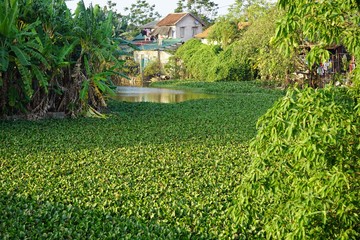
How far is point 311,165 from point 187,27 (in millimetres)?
50159

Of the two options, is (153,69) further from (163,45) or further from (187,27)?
(187,27)

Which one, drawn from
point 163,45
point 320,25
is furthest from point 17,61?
point 163,45

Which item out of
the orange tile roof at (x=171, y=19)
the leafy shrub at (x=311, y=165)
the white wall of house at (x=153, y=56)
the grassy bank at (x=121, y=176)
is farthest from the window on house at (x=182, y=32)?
the leafy shrub at (x=311, y=165)

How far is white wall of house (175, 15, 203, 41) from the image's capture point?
53.1 metres

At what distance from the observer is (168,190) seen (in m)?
7.96

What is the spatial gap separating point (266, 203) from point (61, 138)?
20.2 ft

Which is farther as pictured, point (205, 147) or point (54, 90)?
point (54, 90)

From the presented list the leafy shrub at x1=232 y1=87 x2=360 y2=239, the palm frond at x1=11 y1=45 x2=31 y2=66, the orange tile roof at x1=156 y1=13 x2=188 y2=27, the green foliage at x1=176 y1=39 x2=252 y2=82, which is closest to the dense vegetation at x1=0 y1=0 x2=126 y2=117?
the palm frond at x1=11 y1=45 x2=31 y2=66

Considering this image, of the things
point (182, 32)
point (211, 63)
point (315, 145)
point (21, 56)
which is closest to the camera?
point (315, 145)

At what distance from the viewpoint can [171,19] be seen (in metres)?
53.3

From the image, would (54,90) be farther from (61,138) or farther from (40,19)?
(61,138)

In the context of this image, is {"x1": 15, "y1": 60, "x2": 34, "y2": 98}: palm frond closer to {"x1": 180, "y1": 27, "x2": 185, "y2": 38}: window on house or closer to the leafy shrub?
the leafy shrub

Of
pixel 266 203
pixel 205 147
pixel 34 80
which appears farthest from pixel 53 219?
pixel 34 80

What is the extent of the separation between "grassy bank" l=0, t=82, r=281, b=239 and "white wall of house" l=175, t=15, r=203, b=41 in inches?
1506
